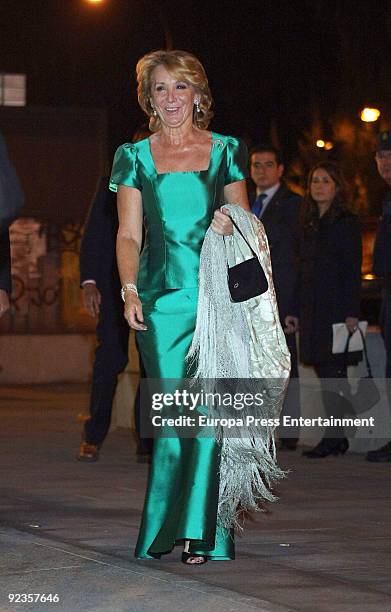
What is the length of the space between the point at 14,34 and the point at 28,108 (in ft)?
61.0

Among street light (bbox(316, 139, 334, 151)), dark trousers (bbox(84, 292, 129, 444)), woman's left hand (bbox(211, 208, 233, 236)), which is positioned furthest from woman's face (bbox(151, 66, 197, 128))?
street light (bbox(316, 139, 334, 151))

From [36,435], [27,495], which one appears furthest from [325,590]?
[36,435]

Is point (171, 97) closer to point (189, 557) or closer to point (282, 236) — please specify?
point (189, 557)

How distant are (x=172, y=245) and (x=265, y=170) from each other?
4.60 meters

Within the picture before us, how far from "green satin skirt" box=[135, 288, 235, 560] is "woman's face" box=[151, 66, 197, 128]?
708 millimetres

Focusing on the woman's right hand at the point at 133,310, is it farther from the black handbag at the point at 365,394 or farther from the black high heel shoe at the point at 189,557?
the black handbag at the point at 365,394

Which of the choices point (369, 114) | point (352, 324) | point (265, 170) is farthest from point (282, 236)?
point (369, 114)

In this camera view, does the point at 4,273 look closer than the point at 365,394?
Yes

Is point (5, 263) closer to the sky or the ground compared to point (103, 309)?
closer to the sky

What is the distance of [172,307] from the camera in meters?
6.13

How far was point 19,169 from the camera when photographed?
21.4 meters

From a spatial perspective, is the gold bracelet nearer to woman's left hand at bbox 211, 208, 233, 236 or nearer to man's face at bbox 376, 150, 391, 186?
woman's left hand at bbox 211, 208, 233, 236

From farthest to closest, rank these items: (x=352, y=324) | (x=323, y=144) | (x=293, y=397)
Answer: (x=323, y=144), (x=293, y=397), (x=352, y=324)

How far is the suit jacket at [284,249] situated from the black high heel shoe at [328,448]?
88 cm
